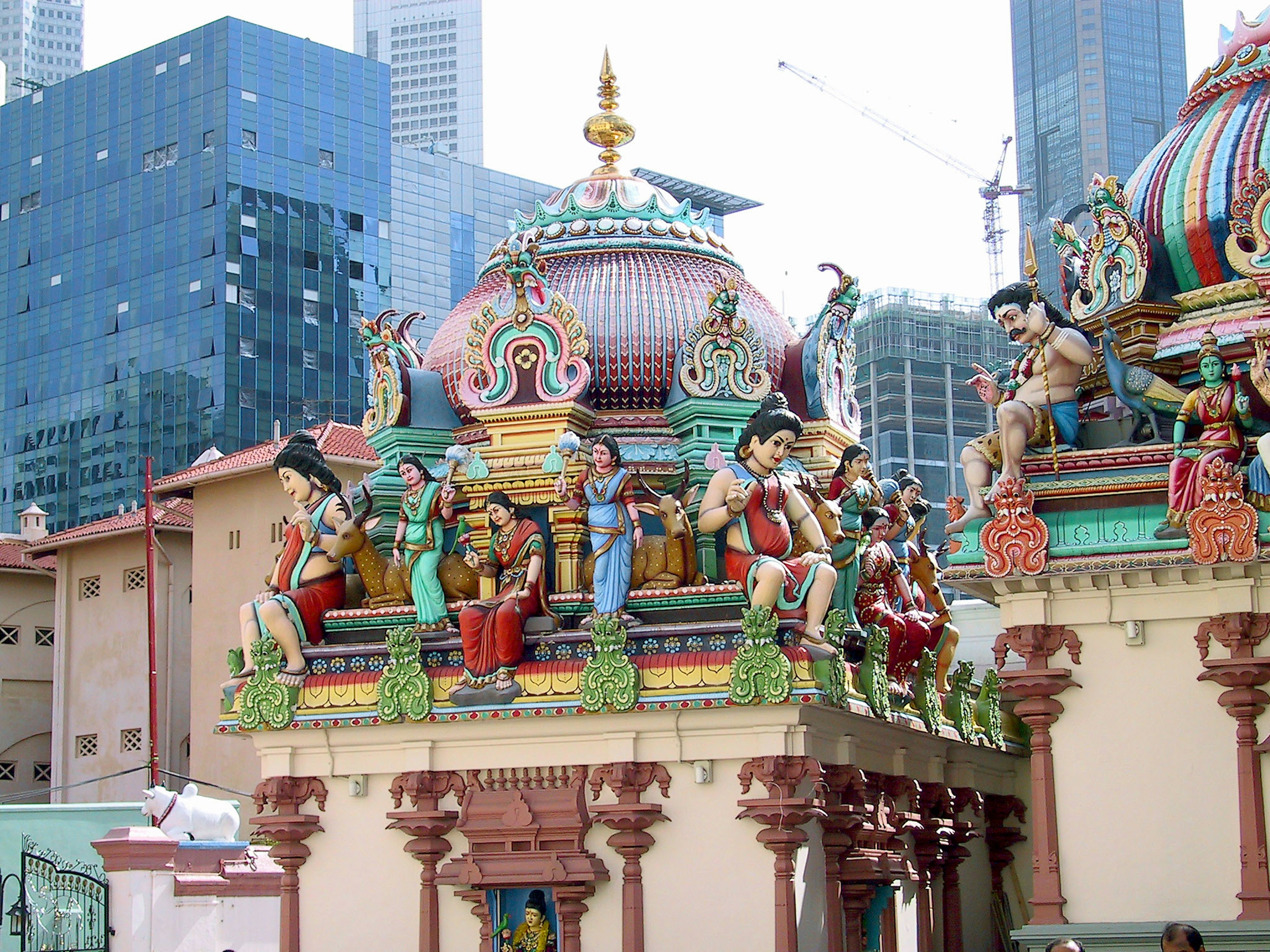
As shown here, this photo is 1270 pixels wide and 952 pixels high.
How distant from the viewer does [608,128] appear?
3009 centimetres

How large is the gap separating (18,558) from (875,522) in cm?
3091

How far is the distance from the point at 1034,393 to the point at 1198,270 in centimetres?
274

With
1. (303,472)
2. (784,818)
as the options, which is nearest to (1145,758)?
(784,818)

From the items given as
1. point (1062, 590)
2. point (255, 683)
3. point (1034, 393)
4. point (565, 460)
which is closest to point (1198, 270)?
point (1034, 393)

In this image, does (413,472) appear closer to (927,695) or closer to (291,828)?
(291,828)

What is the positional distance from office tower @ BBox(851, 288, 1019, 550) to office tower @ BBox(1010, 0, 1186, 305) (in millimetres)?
43122

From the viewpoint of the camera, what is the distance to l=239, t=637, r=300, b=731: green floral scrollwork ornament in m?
24.7

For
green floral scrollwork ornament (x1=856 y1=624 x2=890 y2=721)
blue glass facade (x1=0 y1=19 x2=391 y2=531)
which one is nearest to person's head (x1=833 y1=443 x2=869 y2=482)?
green floral scrollwork ornament (x1=856 y1=624 x2=890 y2=721)

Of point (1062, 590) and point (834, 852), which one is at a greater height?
point (1062, 590)

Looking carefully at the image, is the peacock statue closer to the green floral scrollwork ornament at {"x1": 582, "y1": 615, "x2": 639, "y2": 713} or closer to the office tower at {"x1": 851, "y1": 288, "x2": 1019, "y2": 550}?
the green floral scrollwork ornament at {"x1": 582, "y1": 615, "x2": 639, "y2": 713}

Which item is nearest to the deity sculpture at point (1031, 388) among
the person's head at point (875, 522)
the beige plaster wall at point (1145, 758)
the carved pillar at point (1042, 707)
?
the carved pillar at point (1042, 707)

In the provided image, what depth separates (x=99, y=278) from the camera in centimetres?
7869

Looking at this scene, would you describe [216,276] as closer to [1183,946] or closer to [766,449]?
[766,449]

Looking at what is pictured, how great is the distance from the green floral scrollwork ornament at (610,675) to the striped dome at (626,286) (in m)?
4.51
